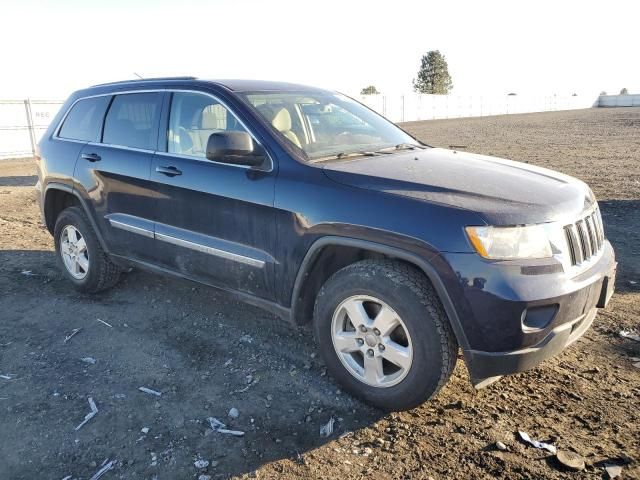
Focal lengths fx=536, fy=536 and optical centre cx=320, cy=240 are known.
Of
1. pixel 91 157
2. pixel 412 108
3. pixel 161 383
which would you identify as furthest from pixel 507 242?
pixel 412 108

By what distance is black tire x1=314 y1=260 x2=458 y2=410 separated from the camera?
279 centimetres

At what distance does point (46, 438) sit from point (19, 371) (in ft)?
3.08

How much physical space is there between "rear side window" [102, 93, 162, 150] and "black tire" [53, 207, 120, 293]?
2.57 ft

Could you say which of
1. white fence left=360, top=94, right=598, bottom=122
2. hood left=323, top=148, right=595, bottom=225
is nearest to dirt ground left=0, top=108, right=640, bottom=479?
hood left=323, top=148, right=595, bottom=225

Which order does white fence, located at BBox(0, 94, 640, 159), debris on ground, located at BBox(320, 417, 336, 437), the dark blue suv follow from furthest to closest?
white fence, located at BBox(0, 94, 640, 159) < debris on ground, located at BBox(320, 417, 336, 437) < the dark blue suv

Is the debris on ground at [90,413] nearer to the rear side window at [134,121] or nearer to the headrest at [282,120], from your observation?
the rear side window at [134,121]

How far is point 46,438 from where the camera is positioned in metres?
2.93

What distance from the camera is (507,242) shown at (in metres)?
2.67

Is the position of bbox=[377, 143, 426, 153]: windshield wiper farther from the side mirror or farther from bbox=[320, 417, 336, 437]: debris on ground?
bbox=[320, 417, 336, 437]: debris on ground

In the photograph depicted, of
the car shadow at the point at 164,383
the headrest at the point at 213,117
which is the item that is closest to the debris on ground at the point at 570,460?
the car shadow at the point at 164,383

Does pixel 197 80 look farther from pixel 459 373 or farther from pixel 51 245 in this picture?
pixel 51 245

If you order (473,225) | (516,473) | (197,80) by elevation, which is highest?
(197,80)

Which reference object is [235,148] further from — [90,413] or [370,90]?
[370,90]

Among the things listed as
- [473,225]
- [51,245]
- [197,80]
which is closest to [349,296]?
[473,225]
